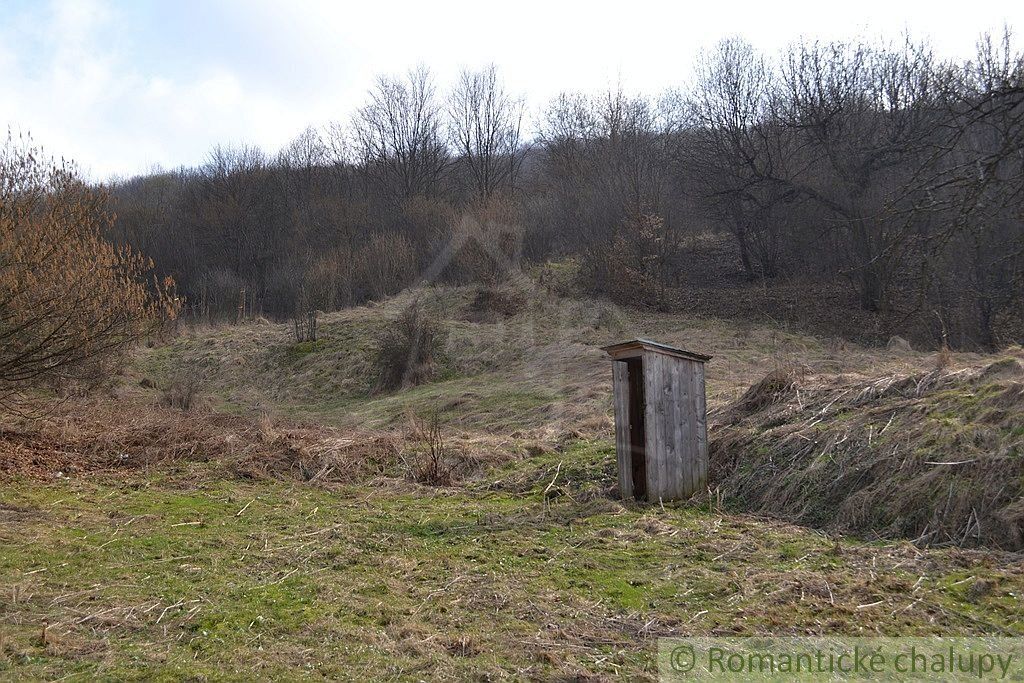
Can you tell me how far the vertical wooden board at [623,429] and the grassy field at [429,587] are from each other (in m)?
0.31

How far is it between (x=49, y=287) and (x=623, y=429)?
5.89m

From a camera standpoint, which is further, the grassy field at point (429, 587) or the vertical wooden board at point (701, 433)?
the vertical wooden board at point (701, 433)

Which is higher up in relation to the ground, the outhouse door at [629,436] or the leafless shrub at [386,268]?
the leafless shrub at [386,268]

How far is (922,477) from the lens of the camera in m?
6.78

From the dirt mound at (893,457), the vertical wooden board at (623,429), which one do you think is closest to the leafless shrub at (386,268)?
the dirt mound at (893,457)

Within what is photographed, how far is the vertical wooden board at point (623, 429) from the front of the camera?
8.02m

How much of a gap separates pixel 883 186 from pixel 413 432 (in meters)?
17.6

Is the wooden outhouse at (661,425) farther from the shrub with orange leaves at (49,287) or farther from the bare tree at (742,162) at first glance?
the bare tree at (742,162)

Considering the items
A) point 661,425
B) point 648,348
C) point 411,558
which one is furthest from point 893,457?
point 411,558

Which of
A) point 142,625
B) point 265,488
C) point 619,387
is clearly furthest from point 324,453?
point 142,625

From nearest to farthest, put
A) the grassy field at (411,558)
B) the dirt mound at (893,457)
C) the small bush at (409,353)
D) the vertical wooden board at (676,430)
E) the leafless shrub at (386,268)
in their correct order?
the grassy field at (411,558) → the dirt mound at (893,457) → the vertical wooden board at (676,430) → the small bush at (409,353) → the leafless shrub at (386,268)

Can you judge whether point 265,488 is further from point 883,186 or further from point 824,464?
point 883,186

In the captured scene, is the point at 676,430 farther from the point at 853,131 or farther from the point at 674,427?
the point at 853,131

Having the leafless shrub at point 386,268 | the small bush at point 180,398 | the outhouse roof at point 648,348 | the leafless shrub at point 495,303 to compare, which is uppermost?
the leafless shrub at point 386,268
